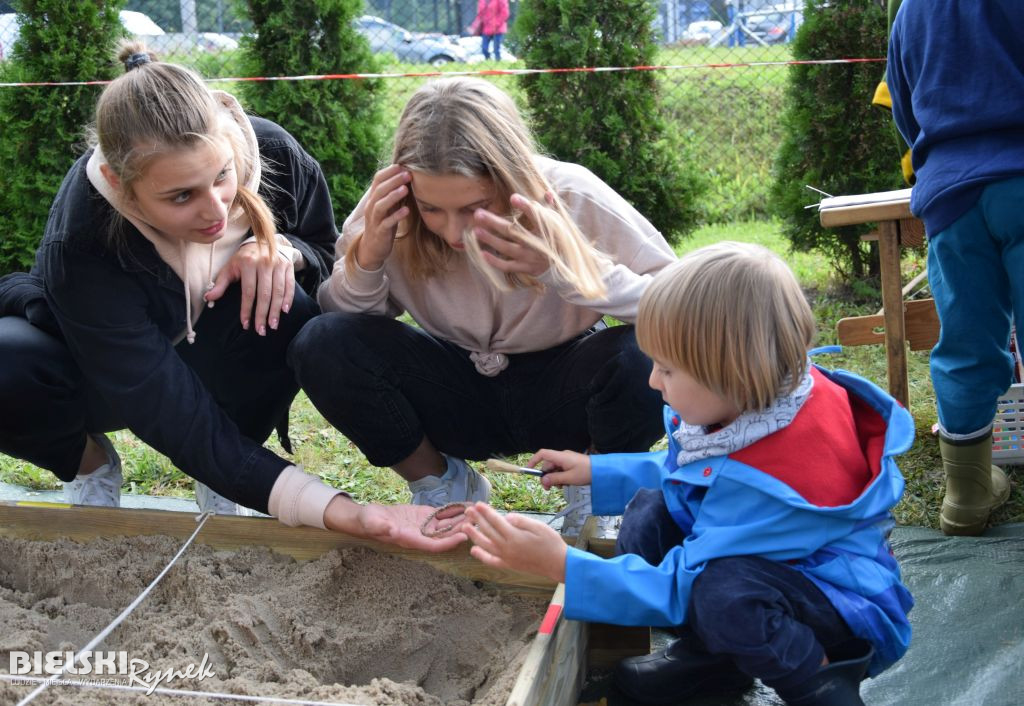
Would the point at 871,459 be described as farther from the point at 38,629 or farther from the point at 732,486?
the point at 38,629

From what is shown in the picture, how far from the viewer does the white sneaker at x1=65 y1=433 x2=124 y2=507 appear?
8.61ft

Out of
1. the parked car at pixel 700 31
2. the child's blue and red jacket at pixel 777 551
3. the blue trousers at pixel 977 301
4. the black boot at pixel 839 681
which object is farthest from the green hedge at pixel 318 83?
the parked car at pixel 700 31

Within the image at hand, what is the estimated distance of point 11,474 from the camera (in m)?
3.38

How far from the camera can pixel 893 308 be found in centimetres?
314

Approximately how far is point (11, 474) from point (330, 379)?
5.44 feet

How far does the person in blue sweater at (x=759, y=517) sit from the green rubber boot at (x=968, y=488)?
98 cm

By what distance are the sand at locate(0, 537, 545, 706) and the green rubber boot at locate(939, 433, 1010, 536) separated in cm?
124

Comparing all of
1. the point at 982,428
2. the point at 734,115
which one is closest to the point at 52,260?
the point at 982,428

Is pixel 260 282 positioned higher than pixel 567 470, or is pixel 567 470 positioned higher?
pixel 260 282

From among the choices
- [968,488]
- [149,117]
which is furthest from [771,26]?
[149,117]

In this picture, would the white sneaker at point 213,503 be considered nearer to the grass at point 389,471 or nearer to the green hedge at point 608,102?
the grass at point 389,471

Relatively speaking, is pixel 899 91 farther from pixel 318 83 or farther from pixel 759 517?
pixel 318 83

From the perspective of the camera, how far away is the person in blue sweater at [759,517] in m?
1.66

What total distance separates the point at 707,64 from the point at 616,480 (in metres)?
6.01
